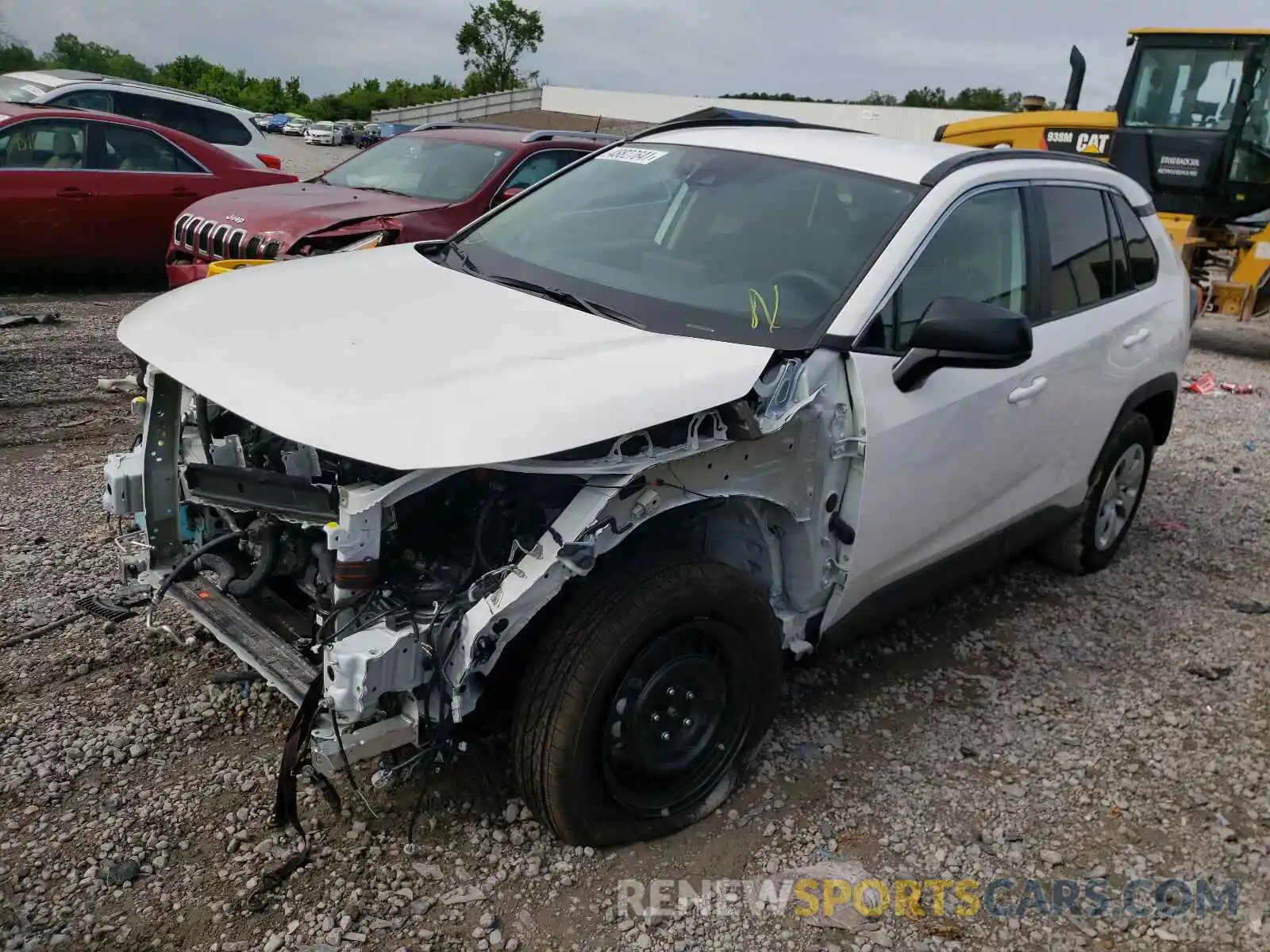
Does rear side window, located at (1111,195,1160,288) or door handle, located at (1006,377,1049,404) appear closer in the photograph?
door handle, located at (1006,377,1049,404)

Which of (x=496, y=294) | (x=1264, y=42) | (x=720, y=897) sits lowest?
(x=720, y=897)

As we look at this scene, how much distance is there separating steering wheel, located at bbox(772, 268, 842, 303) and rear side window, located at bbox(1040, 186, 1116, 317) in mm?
1194

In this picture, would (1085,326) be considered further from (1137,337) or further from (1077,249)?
(1137,337)

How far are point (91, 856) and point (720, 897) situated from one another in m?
1.66

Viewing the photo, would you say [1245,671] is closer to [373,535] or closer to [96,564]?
[373,535]

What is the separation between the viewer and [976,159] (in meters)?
3.60

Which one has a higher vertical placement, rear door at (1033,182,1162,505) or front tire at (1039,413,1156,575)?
rear door at (1033,182,1162,505)

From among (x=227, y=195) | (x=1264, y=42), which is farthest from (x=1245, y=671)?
(x=1264, y=42)

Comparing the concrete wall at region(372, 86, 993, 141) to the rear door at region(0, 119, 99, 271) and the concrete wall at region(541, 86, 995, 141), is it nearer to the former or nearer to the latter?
the concrete wall at region(541, 86, 995, 141)

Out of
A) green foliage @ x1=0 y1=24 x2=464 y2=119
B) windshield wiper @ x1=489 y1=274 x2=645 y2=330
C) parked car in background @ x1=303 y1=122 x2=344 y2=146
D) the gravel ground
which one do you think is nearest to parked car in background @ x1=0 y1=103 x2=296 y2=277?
the gravel ground

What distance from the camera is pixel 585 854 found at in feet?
9.34

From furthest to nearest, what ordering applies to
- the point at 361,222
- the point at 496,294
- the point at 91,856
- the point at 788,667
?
1. the point at 361,222
2. the point at 788,667
3. the point at 496,294
4. the point at 91,856

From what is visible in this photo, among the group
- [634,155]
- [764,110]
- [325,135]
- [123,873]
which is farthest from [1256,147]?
[325,135]

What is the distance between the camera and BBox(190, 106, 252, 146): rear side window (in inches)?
431
